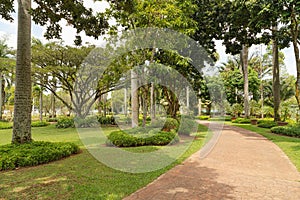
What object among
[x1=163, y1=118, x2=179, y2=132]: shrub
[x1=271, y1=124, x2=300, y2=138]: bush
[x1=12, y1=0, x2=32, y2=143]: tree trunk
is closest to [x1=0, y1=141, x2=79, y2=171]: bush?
[x1=12, y1=0, x2=32, y2=143]: tree trunk

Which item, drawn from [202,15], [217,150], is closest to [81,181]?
[217,150]

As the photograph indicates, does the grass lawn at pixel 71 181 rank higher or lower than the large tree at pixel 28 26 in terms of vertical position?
lower

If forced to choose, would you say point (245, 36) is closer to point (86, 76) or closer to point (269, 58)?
point (86, 76)

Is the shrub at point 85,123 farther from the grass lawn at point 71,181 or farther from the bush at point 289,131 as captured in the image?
the bush at point 289,131

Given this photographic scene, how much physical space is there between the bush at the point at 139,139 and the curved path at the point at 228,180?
2.13m

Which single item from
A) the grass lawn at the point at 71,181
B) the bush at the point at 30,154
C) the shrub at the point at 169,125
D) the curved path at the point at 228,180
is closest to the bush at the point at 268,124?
the shrub at the point at 169,125

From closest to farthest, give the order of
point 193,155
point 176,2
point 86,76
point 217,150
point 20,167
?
point 20,167, point 193,155, point 217,150, point 176,2, point 86,76

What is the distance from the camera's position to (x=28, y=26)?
701cm

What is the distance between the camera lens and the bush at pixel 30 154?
17.6 feet

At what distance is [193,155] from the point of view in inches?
276

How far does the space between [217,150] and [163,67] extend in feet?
18.2

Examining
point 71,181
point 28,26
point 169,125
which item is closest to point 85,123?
point 169,125

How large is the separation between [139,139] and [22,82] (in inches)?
179

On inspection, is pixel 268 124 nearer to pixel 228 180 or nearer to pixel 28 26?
pixel 228 180
